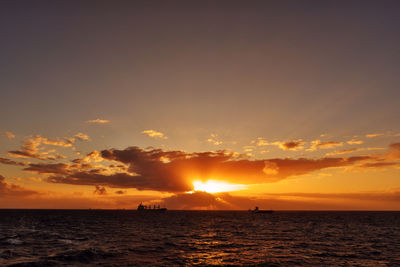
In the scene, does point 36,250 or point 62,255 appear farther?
point 36,250

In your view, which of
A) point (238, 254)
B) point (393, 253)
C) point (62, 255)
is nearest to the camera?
point (62, 255)

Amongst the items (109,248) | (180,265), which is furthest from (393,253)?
(109,248)

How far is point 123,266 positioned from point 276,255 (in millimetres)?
22367

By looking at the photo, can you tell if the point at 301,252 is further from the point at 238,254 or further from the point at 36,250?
the point at 36,250

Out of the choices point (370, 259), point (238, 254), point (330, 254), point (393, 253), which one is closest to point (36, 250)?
point (238, 254)

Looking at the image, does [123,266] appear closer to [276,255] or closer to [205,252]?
[205,252]

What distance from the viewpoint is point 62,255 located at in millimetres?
38094

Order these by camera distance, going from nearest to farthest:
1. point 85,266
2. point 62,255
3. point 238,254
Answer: point 85,266, point 62,255, point 238,254

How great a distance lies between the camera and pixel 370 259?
126ft

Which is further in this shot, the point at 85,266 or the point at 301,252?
the point at 301,252

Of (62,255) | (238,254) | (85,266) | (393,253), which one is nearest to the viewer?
(85,266)

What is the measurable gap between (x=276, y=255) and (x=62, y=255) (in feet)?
102

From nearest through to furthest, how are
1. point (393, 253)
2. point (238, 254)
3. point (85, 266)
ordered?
1. point (85, 266)
2. point (238, 254)
3. point (393, 253)

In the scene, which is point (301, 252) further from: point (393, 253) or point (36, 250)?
point (36, 250)
